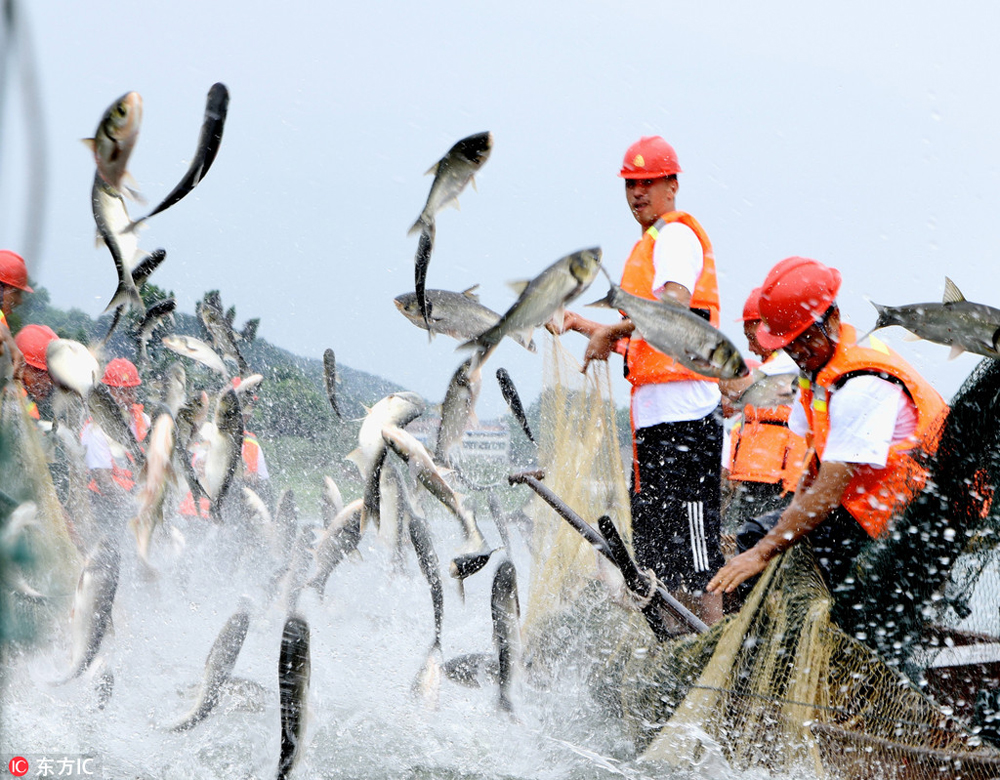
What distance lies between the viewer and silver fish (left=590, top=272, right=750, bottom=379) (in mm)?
3242

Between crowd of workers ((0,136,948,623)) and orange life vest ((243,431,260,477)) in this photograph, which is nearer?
crowd of workers ((0,136,948,623))

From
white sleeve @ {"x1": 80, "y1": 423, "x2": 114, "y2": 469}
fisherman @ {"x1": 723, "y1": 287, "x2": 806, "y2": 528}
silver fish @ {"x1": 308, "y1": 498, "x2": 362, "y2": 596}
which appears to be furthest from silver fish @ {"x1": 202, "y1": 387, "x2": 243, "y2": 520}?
fisherman @ {"x1": 723, "y1": 287, "x2": 806, "y2": 528}

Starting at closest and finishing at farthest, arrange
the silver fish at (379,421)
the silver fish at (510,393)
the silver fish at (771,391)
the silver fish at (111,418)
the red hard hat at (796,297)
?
the red hard hat at (796,297)
the silver fish at (379,421)
the silver fish at (510,393)
the silver fish at (111,418)
the silver fish at (771,391)

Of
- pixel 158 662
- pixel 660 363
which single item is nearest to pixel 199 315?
pixel 158 662

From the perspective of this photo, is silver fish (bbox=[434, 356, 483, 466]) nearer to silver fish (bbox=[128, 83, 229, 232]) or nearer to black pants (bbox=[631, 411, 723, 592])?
black pants (bbox=[631, 411, 723, 592])

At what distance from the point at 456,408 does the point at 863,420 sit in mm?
2030

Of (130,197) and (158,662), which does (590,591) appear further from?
(130,197)

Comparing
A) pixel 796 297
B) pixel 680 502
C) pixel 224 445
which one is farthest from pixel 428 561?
pixel 796 297

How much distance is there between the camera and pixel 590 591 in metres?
4.20

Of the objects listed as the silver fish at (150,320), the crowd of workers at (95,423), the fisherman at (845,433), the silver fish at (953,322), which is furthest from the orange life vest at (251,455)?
the silver fish at (953,322)

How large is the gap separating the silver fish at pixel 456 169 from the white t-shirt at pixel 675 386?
1026 millimetres

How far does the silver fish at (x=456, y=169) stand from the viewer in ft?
11.9

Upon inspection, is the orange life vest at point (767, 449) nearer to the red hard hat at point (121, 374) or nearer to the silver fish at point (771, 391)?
the silver fish at point (771, 391)

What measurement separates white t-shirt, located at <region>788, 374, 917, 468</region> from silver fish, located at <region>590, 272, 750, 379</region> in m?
0.38
